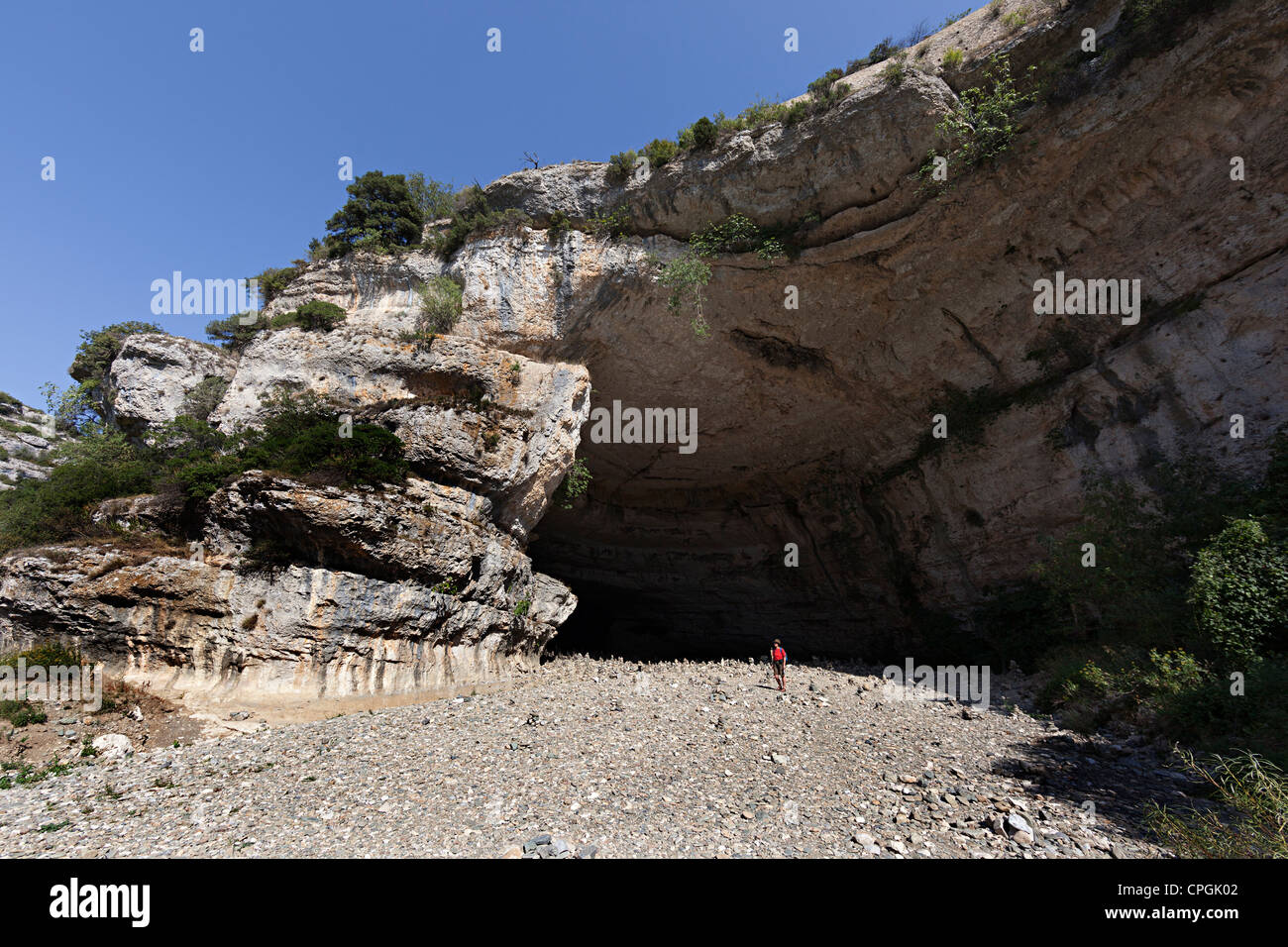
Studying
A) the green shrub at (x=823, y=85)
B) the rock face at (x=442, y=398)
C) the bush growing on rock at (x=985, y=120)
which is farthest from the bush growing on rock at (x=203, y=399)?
the bush growing on rock at (x=985, y=120)

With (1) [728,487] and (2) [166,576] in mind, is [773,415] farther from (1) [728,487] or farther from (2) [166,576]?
(2) [166,576]

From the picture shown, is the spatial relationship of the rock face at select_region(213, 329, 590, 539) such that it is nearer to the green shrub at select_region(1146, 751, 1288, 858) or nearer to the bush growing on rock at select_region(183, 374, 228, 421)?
the bush growing on rock at select_region(183, 374, 228, 421)

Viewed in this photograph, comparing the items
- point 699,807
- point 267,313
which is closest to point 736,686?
point 699,807

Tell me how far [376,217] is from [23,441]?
2453 cm

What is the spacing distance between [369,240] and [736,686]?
17805 mm

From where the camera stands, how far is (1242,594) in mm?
7816

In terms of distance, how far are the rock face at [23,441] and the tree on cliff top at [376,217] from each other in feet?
51.2

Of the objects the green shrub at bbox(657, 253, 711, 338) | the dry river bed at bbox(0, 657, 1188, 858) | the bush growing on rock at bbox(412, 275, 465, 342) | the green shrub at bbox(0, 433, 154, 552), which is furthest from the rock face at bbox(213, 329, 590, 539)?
the dry river bed at bbox(0, 657, 1188, 858)

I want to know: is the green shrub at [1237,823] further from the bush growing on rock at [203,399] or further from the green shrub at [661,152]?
the bush growing on rock at [203,399]

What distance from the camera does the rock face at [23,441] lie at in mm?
22344

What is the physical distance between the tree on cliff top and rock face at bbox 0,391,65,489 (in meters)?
15.6

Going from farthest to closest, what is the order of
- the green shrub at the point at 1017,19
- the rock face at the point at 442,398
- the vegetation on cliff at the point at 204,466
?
1. the rock face at the point at 442,398
2. the green shrub at the point at 1017,19
3. the vegetation on cliff at the point at 204,466

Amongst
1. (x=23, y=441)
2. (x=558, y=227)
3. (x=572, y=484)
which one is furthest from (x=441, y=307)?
(x=23, y=441)

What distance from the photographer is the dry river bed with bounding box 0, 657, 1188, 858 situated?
479 centimetres
